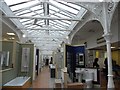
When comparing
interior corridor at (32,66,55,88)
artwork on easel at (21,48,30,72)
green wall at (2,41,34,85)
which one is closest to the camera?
green wall at (2,41,34,85)

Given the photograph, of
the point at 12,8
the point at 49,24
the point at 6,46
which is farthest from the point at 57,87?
the point at 49,24

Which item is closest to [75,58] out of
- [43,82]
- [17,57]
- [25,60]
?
[43,82]

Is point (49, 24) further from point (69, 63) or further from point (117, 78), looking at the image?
point (117, 78)

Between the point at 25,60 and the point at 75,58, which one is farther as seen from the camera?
the point at 75,58

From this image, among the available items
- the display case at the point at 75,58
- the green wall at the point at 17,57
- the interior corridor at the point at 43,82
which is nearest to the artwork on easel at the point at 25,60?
the green wall at the point at 17,57

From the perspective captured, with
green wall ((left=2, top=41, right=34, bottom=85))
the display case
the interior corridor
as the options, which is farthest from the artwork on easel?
the display case

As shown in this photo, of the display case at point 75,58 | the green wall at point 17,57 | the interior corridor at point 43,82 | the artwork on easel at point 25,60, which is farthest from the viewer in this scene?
the display case at point 75,58

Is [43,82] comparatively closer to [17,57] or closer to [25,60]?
[25,60]

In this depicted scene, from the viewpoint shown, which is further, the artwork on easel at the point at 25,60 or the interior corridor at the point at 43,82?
the artwork on easel at the point at 25,60

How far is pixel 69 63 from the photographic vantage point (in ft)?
27.4

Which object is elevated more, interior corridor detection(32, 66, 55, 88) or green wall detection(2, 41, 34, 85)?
green wall detection(2, 41, 34, 85)

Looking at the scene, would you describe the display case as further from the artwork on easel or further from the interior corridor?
the artwork on easel

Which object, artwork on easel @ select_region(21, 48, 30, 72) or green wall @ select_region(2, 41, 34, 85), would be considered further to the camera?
artwork on easel @ select_region(21, 48, 30, 72)

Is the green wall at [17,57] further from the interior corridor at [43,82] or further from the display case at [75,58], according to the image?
the display case at [75,58]
